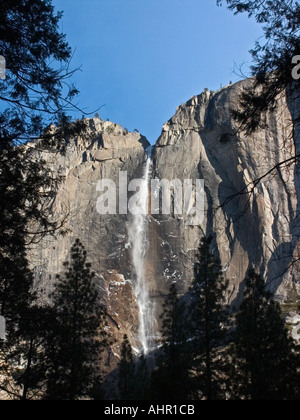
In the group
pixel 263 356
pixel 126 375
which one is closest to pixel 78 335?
pixel 263 356

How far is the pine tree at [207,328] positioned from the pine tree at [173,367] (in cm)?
63

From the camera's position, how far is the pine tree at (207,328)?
778 inches

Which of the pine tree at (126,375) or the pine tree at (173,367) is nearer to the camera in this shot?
the pine tree at (173,367)

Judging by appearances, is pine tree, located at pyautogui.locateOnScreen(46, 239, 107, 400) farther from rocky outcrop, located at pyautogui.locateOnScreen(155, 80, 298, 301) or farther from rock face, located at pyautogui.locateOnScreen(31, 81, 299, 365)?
rocky outcrop, located at pyautogui.locateOnScreen(155, 80, 298, 301)

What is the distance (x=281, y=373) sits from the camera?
1841 cm

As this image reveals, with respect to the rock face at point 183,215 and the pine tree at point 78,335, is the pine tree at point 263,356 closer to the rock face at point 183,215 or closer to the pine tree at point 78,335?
the pine tree at point 78,335

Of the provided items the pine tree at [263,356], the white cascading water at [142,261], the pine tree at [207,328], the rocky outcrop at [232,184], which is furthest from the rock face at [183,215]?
the pine tree at [263,356]

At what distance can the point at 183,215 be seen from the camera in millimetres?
62594

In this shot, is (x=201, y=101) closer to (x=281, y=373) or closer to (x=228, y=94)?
(x=228, y=94)

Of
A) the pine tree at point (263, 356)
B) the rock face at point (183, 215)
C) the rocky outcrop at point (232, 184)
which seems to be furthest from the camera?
the rock face at point (183, 215)

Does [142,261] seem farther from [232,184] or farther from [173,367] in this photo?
[173,367]

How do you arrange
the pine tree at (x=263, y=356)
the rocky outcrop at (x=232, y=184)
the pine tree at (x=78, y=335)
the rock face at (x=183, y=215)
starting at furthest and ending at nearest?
the rock face at (x=183, y=215) → the rocky outcrop at (x=232, y=184) → the pine tree at (x=263, y=356) → the pine tree at (x=78, y=335)

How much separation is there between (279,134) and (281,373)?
149 feet
